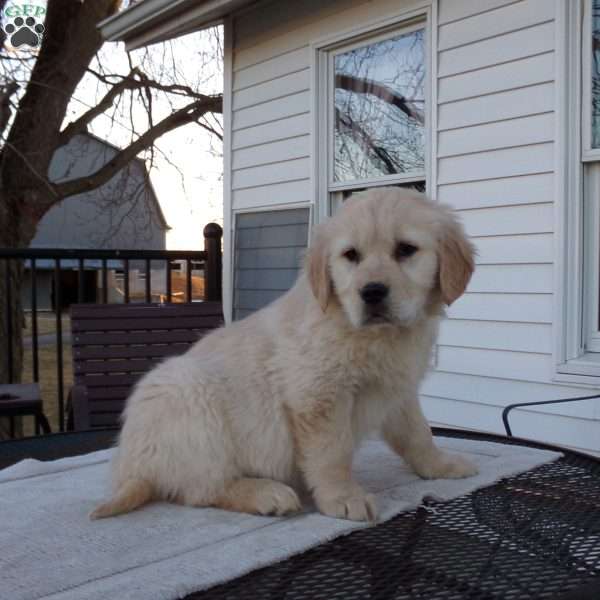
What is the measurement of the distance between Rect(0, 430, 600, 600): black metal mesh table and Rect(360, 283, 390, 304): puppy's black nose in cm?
59

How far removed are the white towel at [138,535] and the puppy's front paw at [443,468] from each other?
0.12ft

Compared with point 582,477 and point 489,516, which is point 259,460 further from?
point 582,477

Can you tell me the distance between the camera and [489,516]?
1871 millimetres


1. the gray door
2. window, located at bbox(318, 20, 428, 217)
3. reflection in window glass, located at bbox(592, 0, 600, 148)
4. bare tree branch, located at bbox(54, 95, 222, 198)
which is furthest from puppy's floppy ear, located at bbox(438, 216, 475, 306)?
bare tree branch, located at bbox(54, 95, 222, 198)

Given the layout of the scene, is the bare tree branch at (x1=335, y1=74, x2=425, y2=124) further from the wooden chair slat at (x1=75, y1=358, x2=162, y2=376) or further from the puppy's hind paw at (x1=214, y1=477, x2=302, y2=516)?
the puppy's hind paw at (x1=214, y1=477, x2=302, y2=516)

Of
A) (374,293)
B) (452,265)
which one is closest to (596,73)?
(452,265)

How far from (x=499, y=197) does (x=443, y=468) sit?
2614 mm

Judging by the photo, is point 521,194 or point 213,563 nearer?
point 213,563

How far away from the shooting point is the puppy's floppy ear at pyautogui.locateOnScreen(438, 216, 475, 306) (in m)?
1.99

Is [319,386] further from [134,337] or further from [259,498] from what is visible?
[134,337]

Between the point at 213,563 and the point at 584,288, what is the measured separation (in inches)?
126

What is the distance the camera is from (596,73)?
3.96 metres

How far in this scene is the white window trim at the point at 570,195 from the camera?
3.99 metres

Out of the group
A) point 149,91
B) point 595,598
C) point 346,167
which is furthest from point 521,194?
point 149,91
